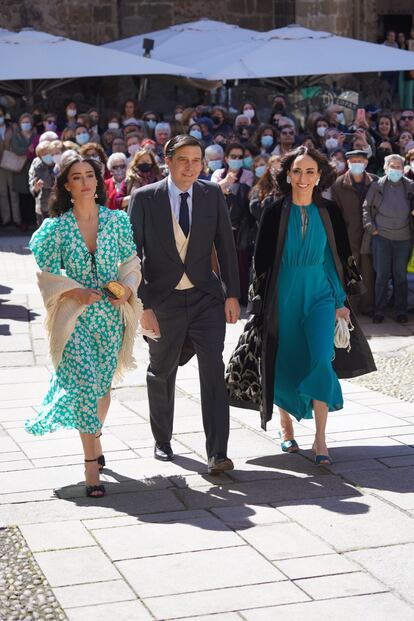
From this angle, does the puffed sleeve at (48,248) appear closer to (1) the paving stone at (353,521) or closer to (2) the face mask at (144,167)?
(1) the paving stone at (353,521)

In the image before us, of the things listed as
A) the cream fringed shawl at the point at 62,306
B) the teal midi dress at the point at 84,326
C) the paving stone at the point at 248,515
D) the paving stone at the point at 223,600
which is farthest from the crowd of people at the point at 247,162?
the paving stone at the point at 223,600

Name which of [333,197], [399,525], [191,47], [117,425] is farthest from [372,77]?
[399,525]

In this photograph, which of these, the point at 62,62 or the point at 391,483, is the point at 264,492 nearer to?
the point at 391,483

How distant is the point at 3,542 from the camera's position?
6.08m

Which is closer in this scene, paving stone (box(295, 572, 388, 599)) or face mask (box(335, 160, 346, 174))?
paving stone (box(295, 572, 388, 599))

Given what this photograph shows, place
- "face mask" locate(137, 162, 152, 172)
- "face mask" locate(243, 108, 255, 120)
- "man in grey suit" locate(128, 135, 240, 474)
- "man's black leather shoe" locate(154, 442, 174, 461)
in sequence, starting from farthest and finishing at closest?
"face mask" locate(243, 108, 255, 120) < "face mask" locate(137, 162, 152, 172) < "man's black leather shoe" locate(154, 442, 174, 461) < "man in grey suit" locate(128, 135, 240, 474)

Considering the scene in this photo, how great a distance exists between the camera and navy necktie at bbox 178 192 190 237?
735 cm

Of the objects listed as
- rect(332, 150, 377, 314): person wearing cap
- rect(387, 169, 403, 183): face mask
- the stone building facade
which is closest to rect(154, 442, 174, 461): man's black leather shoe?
rect(332, 150, 377, 314): person wearing cap

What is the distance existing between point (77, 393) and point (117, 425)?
1.70 metres

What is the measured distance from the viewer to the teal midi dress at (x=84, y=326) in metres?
6.83

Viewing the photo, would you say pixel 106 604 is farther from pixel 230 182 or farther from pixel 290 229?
pixel 230 182

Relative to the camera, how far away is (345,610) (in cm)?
519

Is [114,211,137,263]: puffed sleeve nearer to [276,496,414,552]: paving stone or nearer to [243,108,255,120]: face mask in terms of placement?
[276,496,414,552]: paving stone

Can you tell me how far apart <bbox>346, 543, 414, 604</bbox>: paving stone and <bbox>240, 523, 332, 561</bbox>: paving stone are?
187 mm
